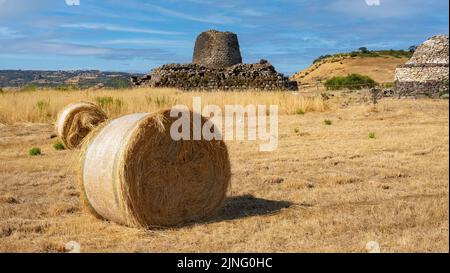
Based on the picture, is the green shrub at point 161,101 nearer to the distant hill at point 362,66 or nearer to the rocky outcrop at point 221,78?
the rocky outcrop at point 221,78

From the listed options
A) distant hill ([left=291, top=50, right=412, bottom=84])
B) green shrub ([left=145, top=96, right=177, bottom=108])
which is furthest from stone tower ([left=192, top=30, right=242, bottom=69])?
green shrub ([left=145, top=96, right=177, bottom=108])

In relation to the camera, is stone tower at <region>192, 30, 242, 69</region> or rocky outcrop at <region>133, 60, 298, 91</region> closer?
rocky outcrop at <region>133, 60, 298, 91</region>

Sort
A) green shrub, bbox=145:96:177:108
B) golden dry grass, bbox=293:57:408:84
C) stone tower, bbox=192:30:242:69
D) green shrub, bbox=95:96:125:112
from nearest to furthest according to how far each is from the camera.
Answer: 1. green shrub, bbox=95:96:125:112
2. green shrub, bbox=145:96:177:108
3. stone tower, bbox=192:30:242:69
4. golden dry grass, bbox=293:57:408:84

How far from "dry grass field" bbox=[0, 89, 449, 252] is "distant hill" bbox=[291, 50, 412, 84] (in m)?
58.0

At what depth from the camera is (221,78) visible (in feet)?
131

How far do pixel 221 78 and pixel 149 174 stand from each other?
108 feet

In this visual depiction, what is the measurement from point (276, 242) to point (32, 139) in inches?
443

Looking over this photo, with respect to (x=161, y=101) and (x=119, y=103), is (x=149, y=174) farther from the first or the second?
(x=161, y=101)

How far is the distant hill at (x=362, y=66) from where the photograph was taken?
7500cm

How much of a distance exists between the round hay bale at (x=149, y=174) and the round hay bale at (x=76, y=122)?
7.23m

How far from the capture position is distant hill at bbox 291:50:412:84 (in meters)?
75.0

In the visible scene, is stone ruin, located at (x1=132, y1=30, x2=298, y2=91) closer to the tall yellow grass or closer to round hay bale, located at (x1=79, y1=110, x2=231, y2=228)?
the tall yellow grass
